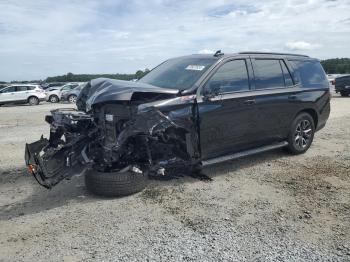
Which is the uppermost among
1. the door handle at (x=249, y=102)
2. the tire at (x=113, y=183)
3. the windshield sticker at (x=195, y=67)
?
the windshield sticker at (x=195, y=67)

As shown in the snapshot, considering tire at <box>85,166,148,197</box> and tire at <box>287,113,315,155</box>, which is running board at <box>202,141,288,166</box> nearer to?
tire at <box>287,113,315,155</box>

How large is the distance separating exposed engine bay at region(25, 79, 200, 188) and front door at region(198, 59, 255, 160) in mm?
204

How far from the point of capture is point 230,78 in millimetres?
6109

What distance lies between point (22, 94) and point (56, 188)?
2394cm

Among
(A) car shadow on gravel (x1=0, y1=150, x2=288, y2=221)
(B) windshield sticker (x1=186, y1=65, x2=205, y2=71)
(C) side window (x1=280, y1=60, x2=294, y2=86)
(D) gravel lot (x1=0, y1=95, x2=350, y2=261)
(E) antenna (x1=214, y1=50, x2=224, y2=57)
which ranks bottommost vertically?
(D) gravel lot (x1=0, y1=95, x2=350, y2=261)

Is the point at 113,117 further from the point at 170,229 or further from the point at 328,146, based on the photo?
the point at 328,146

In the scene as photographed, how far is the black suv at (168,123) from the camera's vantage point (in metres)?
5.16

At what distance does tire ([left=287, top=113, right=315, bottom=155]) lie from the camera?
285 inches

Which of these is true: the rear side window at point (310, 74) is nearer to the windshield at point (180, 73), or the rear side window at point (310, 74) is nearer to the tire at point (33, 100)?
the windshield at point (180, 73)

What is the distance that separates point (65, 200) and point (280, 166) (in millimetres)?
3596

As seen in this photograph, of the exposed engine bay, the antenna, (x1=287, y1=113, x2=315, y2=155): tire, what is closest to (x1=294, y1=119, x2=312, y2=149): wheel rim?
(x1=287, y1=113, x2=315, y2=155): tire

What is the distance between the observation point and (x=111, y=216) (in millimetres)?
4609

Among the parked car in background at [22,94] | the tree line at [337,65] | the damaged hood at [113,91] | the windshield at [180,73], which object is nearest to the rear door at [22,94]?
the parked car in background at [22,94]

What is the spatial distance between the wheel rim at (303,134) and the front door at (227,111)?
136 centimetres
